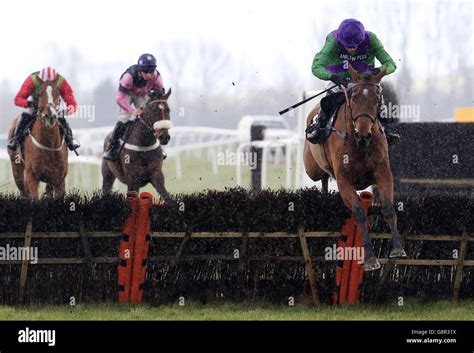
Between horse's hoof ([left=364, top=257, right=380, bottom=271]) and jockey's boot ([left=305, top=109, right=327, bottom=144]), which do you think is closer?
horse's hoof ([left=364, top=257, right=380, bottom=271])

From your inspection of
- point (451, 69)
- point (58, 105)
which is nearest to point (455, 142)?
point (58, 105)

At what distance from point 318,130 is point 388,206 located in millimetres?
1356

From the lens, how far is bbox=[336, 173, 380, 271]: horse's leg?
303 inches

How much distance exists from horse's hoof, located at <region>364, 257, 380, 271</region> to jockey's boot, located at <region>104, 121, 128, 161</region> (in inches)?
161

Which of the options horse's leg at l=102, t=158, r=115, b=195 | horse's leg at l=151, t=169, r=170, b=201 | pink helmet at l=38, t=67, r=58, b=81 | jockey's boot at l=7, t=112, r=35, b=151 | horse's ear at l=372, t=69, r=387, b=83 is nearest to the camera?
horse's ear at l=372, t=69, r=387, b=83

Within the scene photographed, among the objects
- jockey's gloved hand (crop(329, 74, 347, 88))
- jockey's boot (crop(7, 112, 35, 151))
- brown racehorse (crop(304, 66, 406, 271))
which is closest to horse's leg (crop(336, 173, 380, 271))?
brown racehorse (crop(304, 66, 406, 271))

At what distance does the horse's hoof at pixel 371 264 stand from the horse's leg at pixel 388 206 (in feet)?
0.55

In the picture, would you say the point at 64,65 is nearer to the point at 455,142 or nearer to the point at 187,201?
the point at 455,142

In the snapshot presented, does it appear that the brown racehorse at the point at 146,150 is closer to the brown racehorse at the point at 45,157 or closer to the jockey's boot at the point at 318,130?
the brown racehorse at the point at 45,157

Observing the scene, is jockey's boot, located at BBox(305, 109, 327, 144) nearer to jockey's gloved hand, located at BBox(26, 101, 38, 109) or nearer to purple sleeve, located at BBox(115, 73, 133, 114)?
purple sleeve, located at BBox(115, 73, 133, 114)

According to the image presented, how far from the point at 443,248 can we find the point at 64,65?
20117 mm

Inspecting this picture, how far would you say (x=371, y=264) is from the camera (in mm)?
7680

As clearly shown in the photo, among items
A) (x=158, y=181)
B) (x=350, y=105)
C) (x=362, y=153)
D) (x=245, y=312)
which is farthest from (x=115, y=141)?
(x=245, y=312)

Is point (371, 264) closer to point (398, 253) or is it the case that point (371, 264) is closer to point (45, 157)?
point (398, 253)
